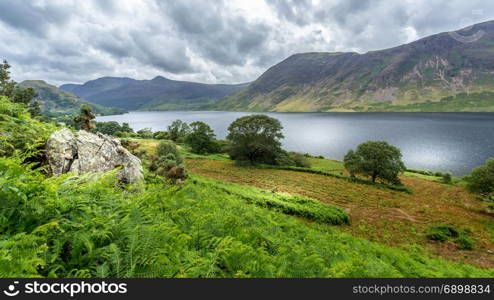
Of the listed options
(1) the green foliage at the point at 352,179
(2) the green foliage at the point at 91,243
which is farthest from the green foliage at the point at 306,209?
(1) the green foliage at the point at 352,179

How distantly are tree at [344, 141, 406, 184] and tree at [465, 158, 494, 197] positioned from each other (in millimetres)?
8834

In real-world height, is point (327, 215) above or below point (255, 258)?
below

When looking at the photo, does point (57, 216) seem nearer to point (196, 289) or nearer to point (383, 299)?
point (196, 289)

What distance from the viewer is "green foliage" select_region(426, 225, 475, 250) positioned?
15.0 m

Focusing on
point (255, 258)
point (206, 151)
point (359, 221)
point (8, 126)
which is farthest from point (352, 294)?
point (206, 151)

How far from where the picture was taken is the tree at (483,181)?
28.6m

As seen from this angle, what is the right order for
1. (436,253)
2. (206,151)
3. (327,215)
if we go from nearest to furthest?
1. (436,253)
2. (327,215)
3. (206,151)

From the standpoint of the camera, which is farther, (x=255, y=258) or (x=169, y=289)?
(x=255, y=258)

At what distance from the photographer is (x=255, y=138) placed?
46.1 metres

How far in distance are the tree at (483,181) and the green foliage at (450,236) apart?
62.8 feet

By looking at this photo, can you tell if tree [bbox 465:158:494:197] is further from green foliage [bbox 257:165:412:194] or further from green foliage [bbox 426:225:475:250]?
green foliage [bbox 426:225:475:250]

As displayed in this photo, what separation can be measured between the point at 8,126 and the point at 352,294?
30.4 ft

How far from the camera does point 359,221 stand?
1900cm

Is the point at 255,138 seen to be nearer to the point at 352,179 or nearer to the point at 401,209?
the point at 352,179
